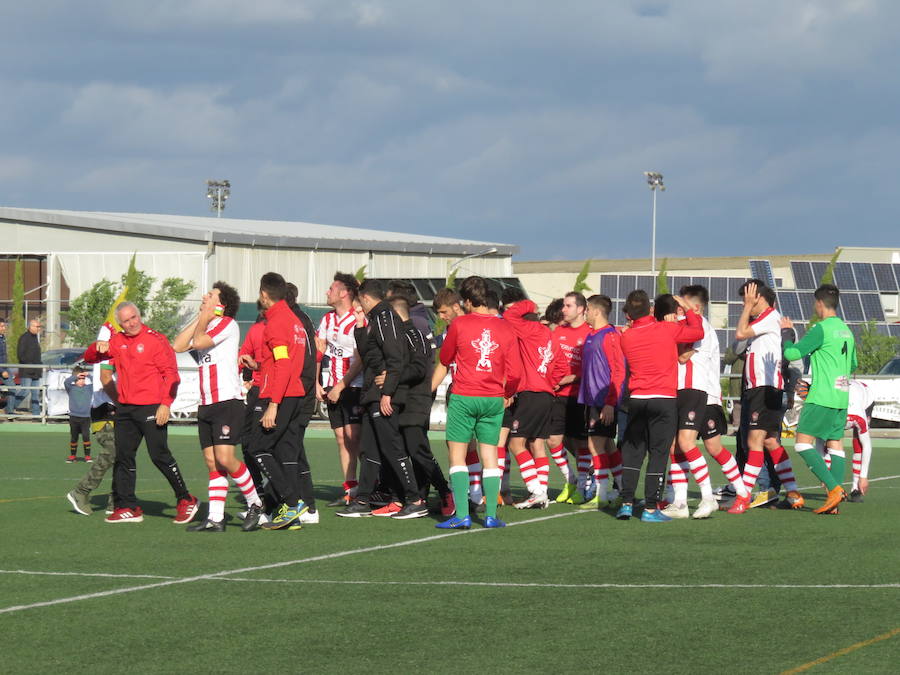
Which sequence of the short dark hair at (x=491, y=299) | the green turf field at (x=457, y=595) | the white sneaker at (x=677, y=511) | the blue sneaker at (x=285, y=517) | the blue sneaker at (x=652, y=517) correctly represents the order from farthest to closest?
the white sneaker at (x=677, y=511) → the blue sneaker at (x=652, y=517) → the short dark hair at (x=491, y=299) → the blue sneaker at (x=285, y=517) → the green turf field at (x=457, y=595)

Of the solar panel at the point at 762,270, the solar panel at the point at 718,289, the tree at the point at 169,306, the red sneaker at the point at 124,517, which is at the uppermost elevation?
the solar panel at the point at 762,270

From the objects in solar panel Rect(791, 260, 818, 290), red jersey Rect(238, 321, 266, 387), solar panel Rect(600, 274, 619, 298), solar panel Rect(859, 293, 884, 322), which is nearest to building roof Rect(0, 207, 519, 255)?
solar panel Rect(600, 274, 619, 298)

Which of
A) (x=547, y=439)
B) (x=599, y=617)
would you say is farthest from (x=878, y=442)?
(x=599, y=617)

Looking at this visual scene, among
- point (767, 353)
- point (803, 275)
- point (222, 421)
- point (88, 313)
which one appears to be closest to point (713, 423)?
point (767, 353)

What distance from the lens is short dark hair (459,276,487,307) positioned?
11133mm

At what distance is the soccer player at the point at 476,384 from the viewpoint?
11.1 metres

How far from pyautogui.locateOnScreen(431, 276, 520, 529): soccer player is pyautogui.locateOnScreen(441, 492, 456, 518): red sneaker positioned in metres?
0.85

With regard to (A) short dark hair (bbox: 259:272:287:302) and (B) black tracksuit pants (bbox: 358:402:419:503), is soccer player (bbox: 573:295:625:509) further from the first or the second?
(A) short dark hair (bbox: 259:272:287:302)

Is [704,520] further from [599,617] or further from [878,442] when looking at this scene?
[878,442]

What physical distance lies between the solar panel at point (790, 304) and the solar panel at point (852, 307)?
9.15 ft

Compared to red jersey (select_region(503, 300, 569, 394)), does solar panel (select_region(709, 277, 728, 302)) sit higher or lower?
higher

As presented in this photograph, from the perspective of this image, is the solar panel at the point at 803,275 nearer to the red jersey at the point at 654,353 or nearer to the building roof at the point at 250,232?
the building roof at the point at 250,232

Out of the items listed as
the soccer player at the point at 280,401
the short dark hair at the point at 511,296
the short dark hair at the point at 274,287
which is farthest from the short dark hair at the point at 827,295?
the short dark hair at the point at 274,287

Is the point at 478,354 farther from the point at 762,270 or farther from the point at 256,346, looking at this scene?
the point at 762,270
